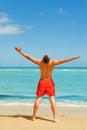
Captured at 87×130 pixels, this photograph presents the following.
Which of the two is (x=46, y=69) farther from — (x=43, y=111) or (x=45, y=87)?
(x=43, y=111)

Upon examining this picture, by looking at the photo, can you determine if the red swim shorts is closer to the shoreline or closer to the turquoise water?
the shoreline

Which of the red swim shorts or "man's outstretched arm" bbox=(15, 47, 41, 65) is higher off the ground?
"man's outstretched arm" bbox=(15, 47, 41, 65)

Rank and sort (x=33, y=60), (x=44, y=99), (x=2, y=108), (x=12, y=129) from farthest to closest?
(x=44, y=99), (x=2, y=108), (x=33, y=60), (x=12, y=129)

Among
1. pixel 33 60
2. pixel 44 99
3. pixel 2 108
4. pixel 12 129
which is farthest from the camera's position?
pixel 44 99

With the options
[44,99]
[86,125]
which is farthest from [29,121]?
[44,99]

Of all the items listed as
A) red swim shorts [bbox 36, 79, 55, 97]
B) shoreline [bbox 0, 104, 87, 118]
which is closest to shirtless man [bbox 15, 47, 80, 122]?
red swim shorts [bbox 36, 79, 55, 97]

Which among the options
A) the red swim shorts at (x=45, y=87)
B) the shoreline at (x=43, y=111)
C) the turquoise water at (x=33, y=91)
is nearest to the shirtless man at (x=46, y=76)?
the red swim shorts at (x=45, y=87)

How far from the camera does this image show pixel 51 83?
938cm

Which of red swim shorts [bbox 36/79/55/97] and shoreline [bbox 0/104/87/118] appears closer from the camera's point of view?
red swim shorts [bbox 36/79/55/97]

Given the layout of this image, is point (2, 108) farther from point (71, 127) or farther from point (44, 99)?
point (71, 127)

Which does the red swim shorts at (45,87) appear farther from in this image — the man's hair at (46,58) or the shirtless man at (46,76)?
the man's hair at (46,58)

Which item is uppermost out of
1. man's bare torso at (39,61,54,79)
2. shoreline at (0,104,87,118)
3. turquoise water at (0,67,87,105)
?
man's bare torso at (39,61,54,79)

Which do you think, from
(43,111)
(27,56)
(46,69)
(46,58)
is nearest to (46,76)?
(46,69)

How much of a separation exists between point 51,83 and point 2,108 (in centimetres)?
558
